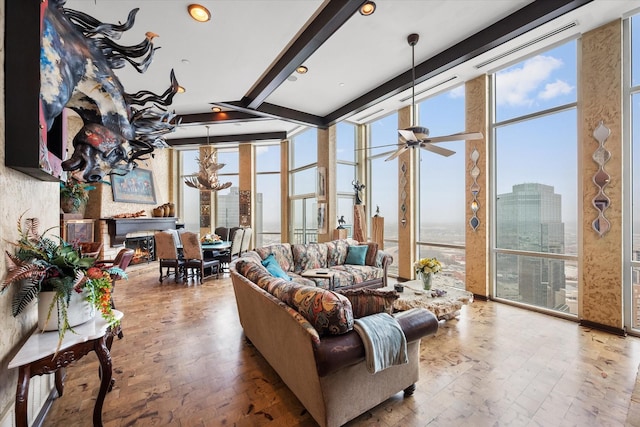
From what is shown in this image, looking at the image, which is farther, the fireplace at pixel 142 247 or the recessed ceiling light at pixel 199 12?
the fireplace at pixel 142 247

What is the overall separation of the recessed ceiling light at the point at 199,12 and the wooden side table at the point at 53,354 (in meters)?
2.65

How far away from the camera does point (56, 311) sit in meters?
1.58

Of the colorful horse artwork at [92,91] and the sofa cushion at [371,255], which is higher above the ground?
the colorful horse artwork at [92,91]

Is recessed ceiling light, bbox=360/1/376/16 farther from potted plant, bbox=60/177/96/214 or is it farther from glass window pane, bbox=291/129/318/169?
potted plant, bbox=60/177/96/214

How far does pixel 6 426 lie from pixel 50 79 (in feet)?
6.08

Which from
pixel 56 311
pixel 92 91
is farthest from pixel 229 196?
pixel 56 311

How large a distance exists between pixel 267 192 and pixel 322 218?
2755 millimetres

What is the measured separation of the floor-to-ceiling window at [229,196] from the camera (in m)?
9.05

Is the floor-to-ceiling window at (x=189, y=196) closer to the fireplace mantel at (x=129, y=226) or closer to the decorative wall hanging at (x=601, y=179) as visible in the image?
the fireplace mantel at (x=129, y=226)

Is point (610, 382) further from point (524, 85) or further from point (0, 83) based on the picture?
point (0, 83)

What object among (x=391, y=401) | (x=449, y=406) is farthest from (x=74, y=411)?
(x=449, y=406)

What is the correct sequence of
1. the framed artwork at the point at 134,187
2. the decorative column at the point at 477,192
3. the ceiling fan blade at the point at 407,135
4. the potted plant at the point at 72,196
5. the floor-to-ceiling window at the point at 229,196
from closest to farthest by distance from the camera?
the ceiling fan blade at the point at 407,135
the decorative column at the point at 477,192
the potted plant at the point at 72,196
the framed artwork at the point at 134,187
the floor-to-ceiling window at the point at 229,196

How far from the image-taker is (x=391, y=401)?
2100mm

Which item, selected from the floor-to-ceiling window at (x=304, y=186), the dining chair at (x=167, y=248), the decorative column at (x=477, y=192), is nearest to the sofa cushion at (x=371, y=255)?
the decorative column at (x=477, y=192)
